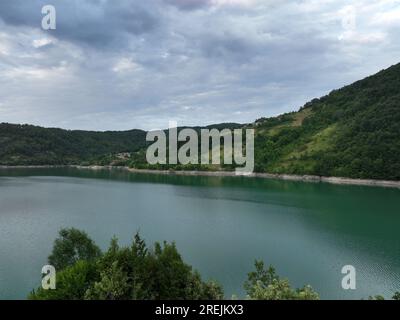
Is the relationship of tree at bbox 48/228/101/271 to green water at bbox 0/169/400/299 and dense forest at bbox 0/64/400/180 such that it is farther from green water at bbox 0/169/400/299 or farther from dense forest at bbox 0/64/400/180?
dense forest at bbox 0/64/400/180

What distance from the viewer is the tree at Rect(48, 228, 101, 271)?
3164 cm

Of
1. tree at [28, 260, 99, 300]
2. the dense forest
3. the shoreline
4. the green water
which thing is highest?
the dense forest

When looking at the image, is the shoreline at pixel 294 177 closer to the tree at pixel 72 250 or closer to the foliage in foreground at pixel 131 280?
the tree at pixel 72 250

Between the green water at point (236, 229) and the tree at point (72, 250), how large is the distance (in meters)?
3.71

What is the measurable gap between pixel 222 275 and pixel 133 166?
16712 centimetres

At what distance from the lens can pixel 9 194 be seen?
100m

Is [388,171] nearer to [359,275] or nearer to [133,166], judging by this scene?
[359,275]

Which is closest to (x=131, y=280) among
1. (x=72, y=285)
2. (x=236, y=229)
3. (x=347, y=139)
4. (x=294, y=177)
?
(x=72, y=285)

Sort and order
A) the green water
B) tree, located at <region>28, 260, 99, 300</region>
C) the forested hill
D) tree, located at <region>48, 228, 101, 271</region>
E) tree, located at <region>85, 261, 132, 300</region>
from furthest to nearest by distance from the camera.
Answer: the forested hill
the green water
tree, located at <region>48, 228, 101, 271</region>
tree, located at <region>28, 260, 99, 300</region>
tree, located at <region>85, 261, 132, 300</region>

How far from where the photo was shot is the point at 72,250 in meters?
32.2

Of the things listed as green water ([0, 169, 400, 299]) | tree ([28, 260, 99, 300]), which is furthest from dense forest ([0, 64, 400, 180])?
tree ([28, 260, 99, 300])

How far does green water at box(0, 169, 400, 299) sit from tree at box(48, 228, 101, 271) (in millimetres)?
3708

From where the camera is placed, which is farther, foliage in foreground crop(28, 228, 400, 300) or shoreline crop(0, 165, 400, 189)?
shoreline crop(0, 165, 400, 189)

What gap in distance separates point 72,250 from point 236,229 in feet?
99.8
